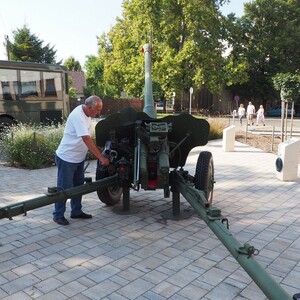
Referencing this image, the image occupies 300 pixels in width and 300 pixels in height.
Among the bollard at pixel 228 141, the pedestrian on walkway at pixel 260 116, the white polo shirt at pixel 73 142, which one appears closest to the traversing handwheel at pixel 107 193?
the white polo shirt at pixel 73 142

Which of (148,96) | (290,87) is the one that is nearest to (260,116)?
(290,87)

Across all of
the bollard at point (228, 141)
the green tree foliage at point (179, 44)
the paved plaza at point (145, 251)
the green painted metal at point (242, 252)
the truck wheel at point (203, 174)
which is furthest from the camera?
the green tree foliage at point (179, 44)

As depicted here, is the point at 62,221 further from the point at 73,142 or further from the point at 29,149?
the point at 29,149

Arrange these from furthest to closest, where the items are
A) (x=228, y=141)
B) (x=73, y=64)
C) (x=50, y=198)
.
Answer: (x=73, y=64)
(x=228, y=141)
(x=50, y=198)

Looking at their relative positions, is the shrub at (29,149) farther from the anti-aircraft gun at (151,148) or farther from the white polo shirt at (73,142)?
the white polo shirt at (73,142)

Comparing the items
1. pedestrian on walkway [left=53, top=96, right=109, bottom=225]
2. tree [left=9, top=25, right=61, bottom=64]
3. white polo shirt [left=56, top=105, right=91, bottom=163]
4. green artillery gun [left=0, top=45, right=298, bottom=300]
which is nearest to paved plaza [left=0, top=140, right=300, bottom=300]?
green artillery gun [left=0, top=45, right=298, bottom=300]

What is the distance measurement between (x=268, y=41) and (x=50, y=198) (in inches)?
1654

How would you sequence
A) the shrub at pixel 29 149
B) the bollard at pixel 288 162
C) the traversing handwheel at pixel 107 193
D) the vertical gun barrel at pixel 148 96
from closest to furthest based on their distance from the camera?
the traversing handwheel at pixel 107 193
the vertical gun barrel at pixel 148 96
the bollard at pixel 288 162
the shrub at pixel 29 149

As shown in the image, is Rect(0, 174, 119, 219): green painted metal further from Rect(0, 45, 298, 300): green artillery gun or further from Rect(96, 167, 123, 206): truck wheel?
Rect(96, 167, 123, 206): truck wheel

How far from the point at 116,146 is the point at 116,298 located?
8.07 feet

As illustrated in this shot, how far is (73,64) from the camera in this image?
283 ft

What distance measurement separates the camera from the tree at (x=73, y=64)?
85.4 m

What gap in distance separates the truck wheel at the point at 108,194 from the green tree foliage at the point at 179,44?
85.0 ft

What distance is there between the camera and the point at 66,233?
4660 millimetres
